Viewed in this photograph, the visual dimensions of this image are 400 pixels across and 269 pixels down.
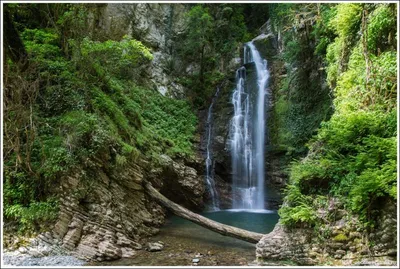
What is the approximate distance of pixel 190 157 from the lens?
45.9 ft

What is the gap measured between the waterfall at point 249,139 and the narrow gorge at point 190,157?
0.23 ft

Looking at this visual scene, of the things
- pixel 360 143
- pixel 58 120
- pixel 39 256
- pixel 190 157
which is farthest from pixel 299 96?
pixel 39 256

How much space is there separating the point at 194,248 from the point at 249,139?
890cm

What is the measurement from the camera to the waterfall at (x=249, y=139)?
47.5ft

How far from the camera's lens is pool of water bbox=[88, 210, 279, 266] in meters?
6.44

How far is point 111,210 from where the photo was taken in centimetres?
756

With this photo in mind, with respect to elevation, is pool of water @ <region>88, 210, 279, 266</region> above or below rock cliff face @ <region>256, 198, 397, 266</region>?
below

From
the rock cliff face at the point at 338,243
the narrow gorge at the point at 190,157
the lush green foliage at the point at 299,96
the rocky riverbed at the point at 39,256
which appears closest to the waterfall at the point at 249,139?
the narrow gorge at the point at 190,157

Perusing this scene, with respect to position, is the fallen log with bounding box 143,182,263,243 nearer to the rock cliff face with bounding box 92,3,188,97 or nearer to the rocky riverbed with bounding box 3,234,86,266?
the rocky riverbed with bounding box 3,234,86,266

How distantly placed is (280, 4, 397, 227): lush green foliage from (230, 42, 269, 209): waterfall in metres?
7.23

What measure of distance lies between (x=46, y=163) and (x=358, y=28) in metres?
Result: 8.60

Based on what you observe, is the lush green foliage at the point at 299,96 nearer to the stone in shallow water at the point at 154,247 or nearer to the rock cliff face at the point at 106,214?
the rock cliff face at the point at 106,214

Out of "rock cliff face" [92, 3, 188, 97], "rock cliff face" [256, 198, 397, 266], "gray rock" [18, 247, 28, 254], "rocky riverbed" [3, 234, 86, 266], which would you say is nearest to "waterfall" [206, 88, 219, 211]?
"rock cliff face" [92, 3, 188, 97]

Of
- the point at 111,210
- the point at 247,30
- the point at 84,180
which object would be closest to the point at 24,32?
the point at 84,180
